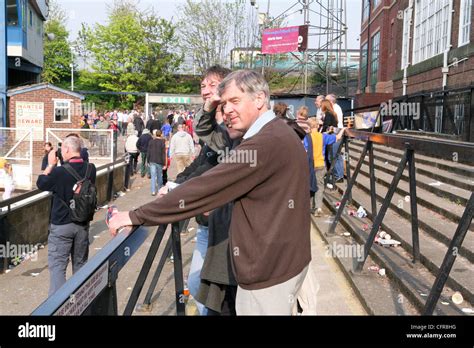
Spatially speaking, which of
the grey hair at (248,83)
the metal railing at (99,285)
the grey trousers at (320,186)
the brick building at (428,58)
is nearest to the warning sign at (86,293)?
the metal railing at (99,285)

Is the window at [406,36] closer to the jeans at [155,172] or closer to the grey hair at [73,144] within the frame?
the jeans at [155,172]

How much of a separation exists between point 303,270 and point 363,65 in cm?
3862

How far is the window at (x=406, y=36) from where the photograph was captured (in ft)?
78.3

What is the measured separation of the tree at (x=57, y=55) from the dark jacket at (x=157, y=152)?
162 ft

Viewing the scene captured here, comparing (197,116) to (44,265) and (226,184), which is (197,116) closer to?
(226,184)

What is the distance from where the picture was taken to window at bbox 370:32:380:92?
31991 millimetres

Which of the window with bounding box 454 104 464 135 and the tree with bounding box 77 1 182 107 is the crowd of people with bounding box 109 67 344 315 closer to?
the window with bounding box 454 104 464 135

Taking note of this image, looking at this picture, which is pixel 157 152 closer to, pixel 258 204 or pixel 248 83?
pixel 248 83

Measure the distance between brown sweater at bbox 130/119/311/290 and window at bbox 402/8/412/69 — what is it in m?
23.3

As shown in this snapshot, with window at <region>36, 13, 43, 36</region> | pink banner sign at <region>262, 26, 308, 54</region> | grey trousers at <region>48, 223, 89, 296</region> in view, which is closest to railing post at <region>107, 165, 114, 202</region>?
grey trousers at <region>48, 223, 89, 296</region>

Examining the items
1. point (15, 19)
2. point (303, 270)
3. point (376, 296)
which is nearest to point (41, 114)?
point (15, 19)

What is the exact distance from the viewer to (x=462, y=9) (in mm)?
16281

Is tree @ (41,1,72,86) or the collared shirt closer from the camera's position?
the collared shirt
